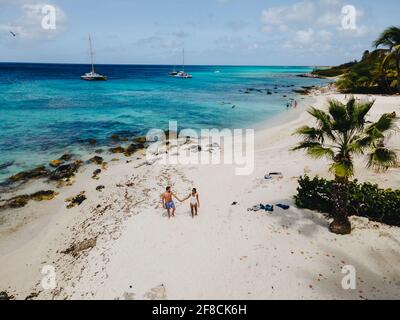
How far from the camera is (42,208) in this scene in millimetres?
15586

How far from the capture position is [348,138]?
30.9 ft

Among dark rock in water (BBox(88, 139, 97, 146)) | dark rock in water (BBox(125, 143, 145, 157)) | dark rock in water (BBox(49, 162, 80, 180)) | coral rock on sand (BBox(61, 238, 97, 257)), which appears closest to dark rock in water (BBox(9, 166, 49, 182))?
dark rock in water (BBox(49, 162, 80, 180))

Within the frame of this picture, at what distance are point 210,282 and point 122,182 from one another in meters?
10.7

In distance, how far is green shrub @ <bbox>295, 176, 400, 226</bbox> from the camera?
35.4 ft

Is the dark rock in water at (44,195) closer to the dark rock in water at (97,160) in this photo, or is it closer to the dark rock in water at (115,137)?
the dark rock in water at (97,160)

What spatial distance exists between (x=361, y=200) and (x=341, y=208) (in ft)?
5.17

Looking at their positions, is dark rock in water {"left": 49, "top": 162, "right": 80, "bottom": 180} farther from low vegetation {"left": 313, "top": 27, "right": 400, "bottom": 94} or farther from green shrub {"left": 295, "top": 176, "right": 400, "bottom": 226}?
low vegetation {"left": 313, "top": 27, "right": 400, "bottom": 94}

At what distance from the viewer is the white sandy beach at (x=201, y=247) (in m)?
8.71

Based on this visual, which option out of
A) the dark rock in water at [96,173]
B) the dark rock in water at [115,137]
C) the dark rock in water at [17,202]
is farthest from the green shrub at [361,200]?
the dark rock in water at [115,137]

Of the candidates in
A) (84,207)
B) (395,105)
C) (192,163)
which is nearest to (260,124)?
(395,105)

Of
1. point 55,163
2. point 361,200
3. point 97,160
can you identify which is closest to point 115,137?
point 97,160

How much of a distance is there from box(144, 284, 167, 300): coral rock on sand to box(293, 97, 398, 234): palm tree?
6046 millimetres

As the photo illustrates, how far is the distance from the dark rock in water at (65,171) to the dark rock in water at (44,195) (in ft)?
7.63
